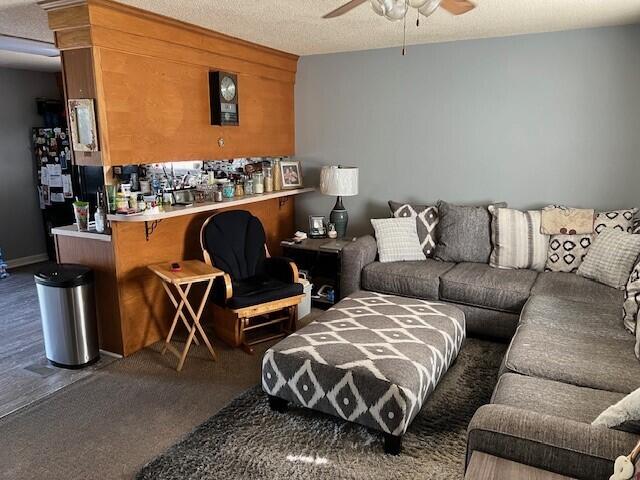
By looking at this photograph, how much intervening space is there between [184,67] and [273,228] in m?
1.84

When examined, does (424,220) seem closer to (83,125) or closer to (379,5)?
(379,5)

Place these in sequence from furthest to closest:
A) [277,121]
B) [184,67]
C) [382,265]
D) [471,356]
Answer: [277,121] < [382,265] < [184,67] < [471,356]

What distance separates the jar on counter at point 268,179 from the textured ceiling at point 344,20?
3.72 feet

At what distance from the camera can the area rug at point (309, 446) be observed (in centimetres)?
225

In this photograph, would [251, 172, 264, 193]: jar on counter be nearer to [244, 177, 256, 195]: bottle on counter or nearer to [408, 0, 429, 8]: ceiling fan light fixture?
[244, 177, 256, 195]: bottle on counter

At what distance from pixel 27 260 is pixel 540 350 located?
5.91 meters

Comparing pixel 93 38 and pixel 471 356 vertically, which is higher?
pixel 93 38

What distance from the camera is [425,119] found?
448 cm

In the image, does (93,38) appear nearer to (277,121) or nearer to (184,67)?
(184,67)

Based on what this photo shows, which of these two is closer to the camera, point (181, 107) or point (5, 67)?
point (181, 107)

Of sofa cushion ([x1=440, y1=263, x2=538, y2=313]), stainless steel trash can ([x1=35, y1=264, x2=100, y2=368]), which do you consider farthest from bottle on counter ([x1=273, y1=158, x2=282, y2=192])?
stainless steel trash can ([x1=35, y1=264, x2=100, y2=368])

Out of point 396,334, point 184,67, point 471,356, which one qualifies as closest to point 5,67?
point 184,67

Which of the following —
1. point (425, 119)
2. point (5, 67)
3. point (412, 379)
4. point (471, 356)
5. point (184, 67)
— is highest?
point (5, 67)

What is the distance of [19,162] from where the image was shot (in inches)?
229
